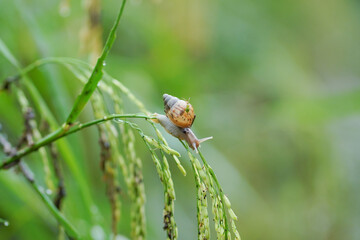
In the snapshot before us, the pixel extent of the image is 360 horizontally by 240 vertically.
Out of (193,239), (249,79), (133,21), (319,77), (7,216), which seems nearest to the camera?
(7,216)

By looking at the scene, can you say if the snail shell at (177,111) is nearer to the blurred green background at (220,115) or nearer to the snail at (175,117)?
the snail at (175,117)

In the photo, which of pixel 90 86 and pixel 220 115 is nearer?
pixel 90 86

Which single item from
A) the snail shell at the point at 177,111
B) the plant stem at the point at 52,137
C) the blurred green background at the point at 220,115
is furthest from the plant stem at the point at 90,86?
the blurred green background at the point at 220,115

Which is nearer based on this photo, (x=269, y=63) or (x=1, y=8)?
(x=1, y=8)

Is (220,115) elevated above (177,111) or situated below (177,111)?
above

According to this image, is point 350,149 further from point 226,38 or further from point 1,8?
point 1,8

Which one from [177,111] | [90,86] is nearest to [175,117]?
[177,111]

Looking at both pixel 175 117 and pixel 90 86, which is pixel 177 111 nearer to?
pixel 175 117

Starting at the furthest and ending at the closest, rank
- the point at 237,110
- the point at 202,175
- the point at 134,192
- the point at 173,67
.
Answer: the point at 237,110 < the point at 173,67 < the point at 134,192 < the point at 202,175

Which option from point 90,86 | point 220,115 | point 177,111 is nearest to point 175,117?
point 177,111

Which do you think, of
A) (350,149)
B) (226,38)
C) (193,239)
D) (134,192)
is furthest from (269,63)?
(134,192)
